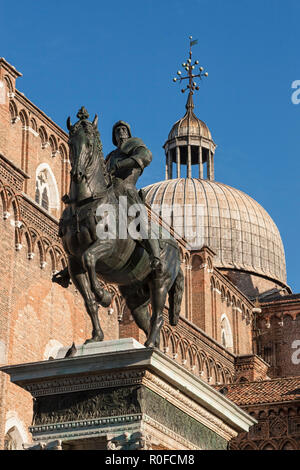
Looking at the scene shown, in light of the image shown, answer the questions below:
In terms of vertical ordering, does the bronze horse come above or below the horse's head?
below

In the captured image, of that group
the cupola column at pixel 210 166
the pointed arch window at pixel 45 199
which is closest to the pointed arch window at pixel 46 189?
the pointed arch window at pixel 45 199

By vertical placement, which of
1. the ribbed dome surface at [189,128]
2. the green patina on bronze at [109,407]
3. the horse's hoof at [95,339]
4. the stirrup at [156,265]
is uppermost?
the ribbed dome surface at [189,128]

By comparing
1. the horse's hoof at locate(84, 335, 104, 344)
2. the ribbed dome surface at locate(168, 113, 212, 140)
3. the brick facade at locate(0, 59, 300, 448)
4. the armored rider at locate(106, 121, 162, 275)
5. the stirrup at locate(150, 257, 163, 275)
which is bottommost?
the horse's hoof at locate(84, 335, 104, 344)

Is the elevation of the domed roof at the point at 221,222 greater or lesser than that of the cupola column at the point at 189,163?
lesser

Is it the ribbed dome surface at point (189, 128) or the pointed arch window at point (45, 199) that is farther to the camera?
the ribbed dome surface at point (189, 128)

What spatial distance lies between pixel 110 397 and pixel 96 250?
1.21 meters

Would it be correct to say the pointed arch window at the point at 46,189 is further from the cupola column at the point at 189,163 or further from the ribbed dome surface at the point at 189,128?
the ribbed dome surface at the point at 189,128

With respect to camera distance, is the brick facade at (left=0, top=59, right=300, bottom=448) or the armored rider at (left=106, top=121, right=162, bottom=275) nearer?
the armored rider at (left=106, top=121, right=162, bottom=275)

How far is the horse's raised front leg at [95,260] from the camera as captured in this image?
838cm

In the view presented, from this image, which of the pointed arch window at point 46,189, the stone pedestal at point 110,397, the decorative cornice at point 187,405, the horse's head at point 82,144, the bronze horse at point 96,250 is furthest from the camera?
the pointed arch window at point 46,189

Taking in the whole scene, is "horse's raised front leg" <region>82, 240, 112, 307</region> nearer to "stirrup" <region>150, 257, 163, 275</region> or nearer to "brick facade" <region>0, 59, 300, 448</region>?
"stirrup" <region>150, 257, 163, 275</region>

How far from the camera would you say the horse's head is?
867cm

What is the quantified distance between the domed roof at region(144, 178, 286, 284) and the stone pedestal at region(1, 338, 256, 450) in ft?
112

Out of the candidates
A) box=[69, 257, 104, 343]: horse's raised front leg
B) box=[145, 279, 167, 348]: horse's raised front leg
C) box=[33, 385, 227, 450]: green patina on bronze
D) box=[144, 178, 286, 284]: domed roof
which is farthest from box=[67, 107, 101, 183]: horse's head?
box=[144, 178, 286, 284]: domed roof
